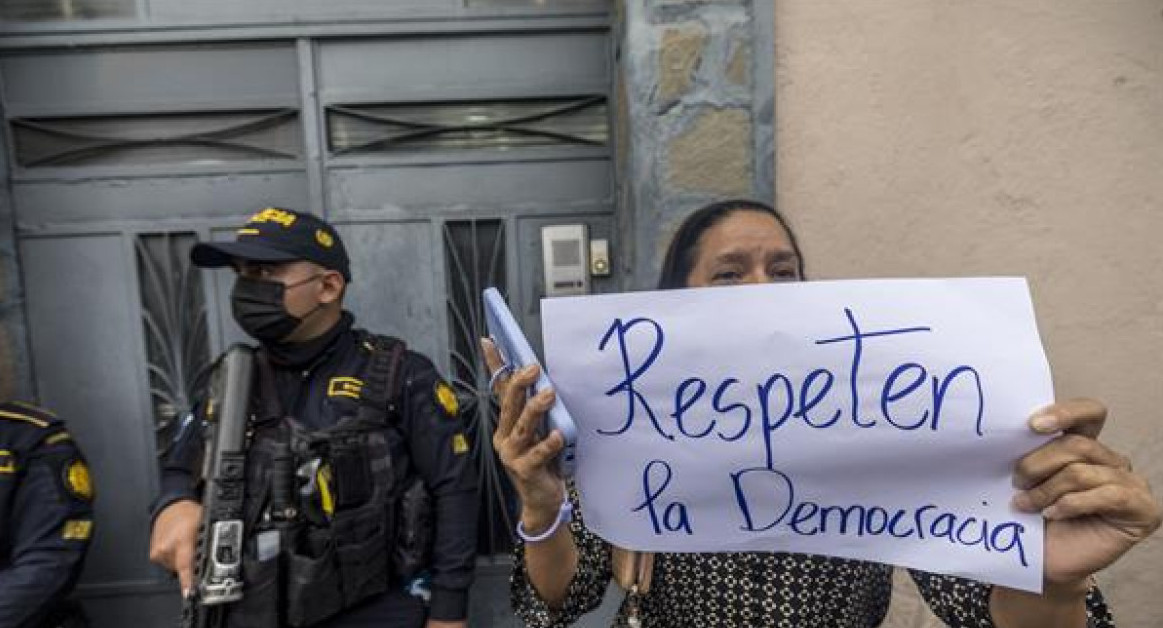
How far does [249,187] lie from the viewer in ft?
8.11

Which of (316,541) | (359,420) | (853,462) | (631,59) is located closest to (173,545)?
(316,541)

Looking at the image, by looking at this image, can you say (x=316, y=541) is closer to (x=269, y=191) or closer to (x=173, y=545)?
(x=173, y=545)

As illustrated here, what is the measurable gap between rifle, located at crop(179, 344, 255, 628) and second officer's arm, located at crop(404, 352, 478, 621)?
1.41 ft

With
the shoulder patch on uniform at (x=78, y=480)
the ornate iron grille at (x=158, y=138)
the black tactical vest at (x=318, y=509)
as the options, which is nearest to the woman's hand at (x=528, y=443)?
the black tactical vest at (x=318, y=509)

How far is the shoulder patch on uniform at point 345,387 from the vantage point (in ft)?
5.98

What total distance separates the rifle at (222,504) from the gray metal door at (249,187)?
2.53 ft

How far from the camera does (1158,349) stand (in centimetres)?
210

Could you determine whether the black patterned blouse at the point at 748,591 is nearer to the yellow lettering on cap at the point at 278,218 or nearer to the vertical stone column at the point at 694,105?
the vertical stone column at the point at 694,105

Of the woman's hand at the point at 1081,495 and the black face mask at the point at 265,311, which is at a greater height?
the black face mask at the point at 265,311

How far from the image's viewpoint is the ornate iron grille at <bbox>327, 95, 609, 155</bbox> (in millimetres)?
2480

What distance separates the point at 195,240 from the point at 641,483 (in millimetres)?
2147

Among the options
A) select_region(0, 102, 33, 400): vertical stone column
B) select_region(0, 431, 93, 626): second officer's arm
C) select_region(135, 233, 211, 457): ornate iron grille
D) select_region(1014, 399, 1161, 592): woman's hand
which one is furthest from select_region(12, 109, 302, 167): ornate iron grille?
select_region(1014, 399, 1161, 592): woman's hand

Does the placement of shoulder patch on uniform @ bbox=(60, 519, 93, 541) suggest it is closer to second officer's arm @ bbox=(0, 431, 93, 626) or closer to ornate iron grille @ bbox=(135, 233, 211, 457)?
second officer's arm @ bbox=(0, 431, 93, 626)

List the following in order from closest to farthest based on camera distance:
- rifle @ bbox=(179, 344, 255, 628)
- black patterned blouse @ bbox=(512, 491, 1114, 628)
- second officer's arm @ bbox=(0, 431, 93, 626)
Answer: black patterned blouse @ bbox=(512, 491, 1114, 628), rifle @ bbox=(179, 344, 255, 628), second officer's arm @ bbox=(0, 431, 93, 626)
